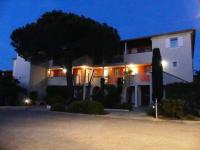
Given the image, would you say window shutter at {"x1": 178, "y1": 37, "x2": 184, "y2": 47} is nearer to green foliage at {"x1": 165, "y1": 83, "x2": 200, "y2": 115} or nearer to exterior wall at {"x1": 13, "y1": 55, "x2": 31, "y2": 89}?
green foliage at {"x1": 165, "y1": 83, "x2": 200, "y2": 115}

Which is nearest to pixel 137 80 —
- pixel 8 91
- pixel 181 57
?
pixel 181 57

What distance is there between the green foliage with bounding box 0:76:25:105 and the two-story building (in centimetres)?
319

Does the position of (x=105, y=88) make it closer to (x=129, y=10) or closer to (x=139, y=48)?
(x=139, y=48)

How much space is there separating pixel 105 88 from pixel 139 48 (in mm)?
8129

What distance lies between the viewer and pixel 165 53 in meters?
28.4

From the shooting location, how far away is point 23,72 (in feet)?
125

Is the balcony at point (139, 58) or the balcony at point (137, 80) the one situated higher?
the balcony at point (139, 58)

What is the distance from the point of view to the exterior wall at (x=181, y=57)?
87.9ft

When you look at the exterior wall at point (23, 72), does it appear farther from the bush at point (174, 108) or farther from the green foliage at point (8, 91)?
the bush at point (174, 108)

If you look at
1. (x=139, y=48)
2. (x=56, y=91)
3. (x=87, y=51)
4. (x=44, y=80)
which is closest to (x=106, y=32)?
(x=87, y=51)

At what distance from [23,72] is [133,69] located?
16508mm

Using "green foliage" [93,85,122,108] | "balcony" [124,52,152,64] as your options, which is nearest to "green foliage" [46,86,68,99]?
"green foliage" [93,85,122,108]

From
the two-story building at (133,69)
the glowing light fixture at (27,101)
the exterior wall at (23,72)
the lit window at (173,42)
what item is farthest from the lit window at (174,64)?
the exterior wall at (23,72)

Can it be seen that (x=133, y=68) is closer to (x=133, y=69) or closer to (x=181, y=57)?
(x=133, y=69)
